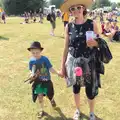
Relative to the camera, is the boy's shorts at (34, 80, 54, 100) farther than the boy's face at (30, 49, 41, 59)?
Yes

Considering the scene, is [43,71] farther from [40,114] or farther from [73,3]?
[73,3]

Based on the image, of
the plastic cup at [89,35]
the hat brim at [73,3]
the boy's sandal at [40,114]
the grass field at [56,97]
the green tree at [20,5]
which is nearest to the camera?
the plastic cup at [89,35]

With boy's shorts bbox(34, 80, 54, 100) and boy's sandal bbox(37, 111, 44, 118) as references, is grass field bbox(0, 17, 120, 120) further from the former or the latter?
boy's shorts bbox(34, 80, 54, 100)

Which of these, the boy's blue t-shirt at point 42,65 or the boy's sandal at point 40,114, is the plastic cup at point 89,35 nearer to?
the boy's blue t-shirt at point 42,65

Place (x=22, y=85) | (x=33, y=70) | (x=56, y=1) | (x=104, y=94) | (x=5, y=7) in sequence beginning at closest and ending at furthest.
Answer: (x=33, y=70) < (x=104, y=94) < (x=22, y=85) < (x=5, y=7) < (x=56, y=1)

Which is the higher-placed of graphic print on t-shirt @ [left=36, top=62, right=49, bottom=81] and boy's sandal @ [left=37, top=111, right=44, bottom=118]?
graphic print on t-shirt @ [left=36, top=62, right=49, bottom=81]

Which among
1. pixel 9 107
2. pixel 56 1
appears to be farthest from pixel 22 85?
pixel 56 1

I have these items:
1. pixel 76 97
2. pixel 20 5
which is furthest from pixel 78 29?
pixel 20 5

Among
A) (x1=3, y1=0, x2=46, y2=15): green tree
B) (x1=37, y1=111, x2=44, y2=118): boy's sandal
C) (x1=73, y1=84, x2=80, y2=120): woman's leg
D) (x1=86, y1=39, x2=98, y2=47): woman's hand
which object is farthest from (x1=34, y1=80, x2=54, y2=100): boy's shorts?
(x1=3, y1=0, x2=46, y2=15): green tree

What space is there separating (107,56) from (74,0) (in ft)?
3.02

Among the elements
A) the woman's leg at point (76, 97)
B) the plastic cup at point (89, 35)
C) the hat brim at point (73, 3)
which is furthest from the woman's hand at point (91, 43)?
the woman's leg at point (76, 97)

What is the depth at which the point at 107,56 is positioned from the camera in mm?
4305

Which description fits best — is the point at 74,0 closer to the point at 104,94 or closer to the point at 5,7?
the point at 104,94

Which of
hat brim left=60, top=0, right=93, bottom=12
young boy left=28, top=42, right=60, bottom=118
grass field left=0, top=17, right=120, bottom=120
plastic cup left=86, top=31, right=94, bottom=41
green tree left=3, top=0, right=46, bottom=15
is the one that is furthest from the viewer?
green tree left=3, top=0, right=46, bottom=15
